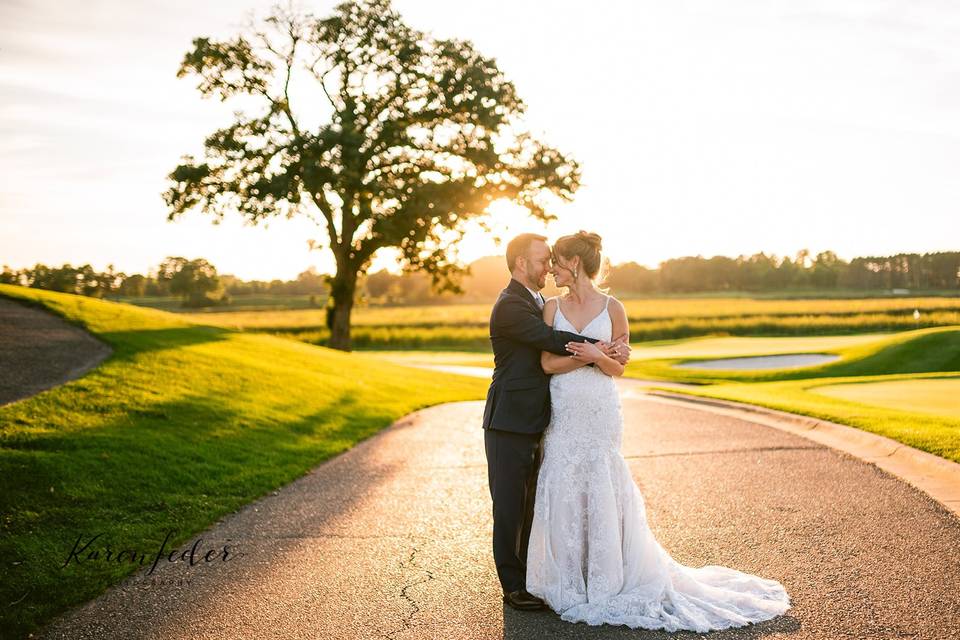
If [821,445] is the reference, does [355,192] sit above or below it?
above

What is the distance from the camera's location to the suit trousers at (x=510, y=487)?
5191 mm

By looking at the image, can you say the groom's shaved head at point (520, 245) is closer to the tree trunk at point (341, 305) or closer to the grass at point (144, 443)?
the grass at point (144, 443)

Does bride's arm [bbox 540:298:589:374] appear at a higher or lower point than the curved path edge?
higher

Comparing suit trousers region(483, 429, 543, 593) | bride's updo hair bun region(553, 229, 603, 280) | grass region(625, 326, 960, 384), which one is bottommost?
grass region(625, 326, 960, 384)

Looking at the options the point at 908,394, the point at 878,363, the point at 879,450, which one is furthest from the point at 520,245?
the point at 878,363

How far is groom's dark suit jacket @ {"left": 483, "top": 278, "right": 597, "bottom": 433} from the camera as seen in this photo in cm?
513

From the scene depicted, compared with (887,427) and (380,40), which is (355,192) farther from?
(887,427)

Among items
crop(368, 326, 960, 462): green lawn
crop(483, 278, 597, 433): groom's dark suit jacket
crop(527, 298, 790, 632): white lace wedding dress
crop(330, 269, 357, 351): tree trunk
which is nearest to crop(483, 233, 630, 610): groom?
crop(483, 278, 597, 433): groom's dark suit jacket

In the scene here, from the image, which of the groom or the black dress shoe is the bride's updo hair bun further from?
the black dress shoe

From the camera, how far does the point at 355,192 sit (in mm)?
28422

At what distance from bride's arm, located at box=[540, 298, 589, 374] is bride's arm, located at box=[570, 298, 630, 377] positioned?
0.05 m

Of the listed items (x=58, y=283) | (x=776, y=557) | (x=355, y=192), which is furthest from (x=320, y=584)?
(x=58, y=283)

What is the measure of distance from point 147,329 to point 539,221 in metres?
15.3

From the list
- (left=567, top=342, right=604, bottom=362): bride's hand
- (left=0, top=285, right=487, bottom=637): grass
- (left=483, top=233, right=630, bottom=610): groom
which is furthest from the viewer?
(left=0, top=285, right=487, bottom=637): grass
